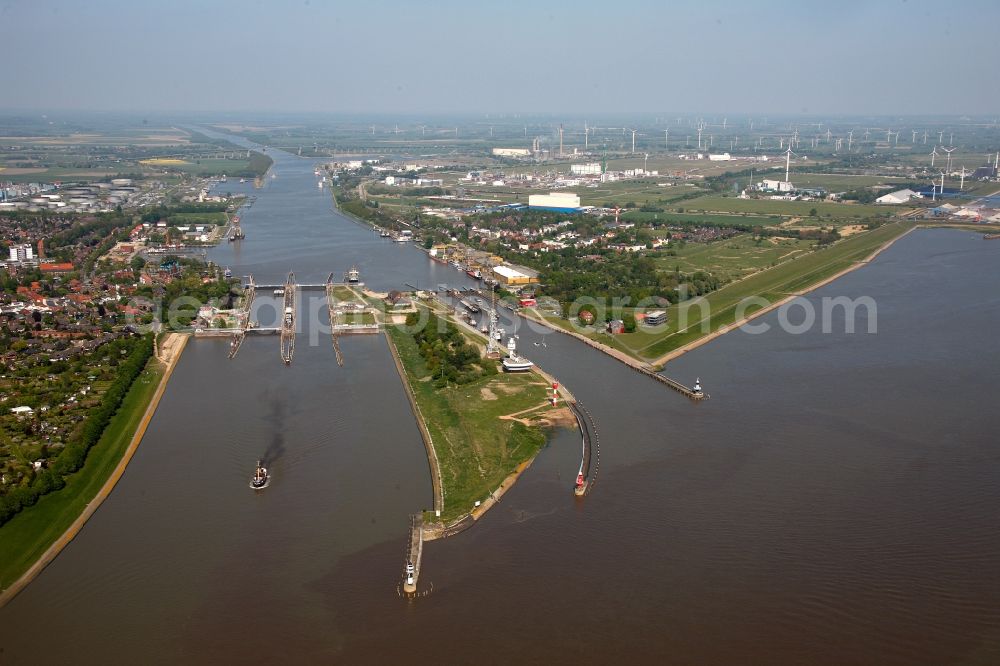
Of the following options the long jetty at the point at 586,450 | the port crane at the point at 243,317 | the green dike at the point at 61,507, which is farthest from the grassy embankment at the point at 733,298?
the green dike at the point at 61,507

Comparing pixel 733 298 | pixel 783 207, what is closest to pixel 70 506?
pixel 733 298

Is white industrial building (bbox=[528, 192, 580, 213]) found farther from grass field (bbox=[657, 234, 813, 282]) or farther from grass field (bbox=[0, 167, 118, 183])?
grass field (bbox=[0, 167, 118, 183])

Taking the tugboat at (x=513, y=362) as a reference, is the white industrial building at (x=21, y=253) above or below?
above

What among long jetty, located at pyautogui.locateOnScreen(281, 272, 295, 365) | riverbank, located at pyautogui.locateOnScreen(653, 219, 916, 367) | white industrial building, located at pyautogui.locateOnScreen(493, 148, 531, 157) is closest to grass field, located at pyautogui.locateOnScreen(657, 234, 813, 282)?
riverbank, located at pyautogui.locateOnScreen(653, 219, 916, 367)

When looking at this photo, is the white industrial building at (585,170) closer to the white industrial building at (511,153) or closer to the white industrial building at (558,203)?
the white industrial building at (511,153)

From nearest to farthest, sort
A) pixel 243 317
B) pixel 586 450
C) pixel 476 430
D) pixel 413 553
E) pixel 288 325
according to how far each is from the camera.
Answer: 1. pixel 413 553
2. pixel 586 450
3. pixel 476 430
4. pixel 288 325
5. pixel 243 317

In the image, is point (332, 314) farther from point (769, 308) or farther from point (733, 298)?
point (769, 308)

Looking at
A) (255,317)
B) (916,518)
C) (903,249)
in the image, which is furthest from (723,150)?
(916,518)
